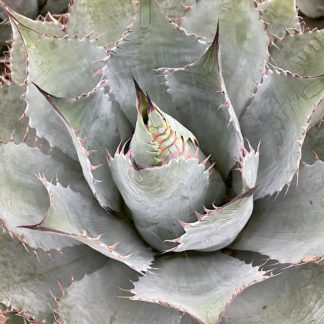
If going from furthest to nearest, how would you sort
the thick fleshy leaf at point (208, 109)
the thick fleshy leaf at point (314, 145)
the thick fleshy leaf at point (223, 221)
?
the thick fleshy leaf at point (314, 145)
the thick fleshy leaf at point (208, 109)
the thick fleshy leaf at point (223, 221)

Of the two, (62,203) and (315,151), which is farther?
(315,151)

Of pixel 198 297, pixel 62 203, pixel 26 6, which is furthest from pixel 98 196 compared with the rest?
pixel 26 6

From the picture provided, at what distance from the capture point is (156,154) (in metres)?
0.73

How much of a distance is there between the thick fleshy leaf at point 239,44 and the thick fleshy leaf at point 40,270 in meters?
0.35

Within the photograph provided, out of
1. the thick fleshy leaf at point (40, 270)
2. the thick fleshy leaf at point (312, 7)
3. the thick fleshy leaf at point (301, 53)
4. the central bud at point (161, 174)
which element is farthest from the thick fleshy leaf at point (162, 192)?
the thick fleshy leaf at point (312, 7)

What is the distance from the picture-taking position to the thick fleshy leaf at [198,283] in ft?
2.35

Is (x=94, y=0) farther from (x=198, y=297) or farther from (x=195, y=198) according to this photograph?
(x=198, y=297)

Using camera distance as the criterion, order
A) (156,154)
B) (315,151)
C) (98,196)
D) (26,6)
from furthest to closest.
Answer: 1. (26,6)
2. (315,151)
3. (98,196)
4. (156,154)

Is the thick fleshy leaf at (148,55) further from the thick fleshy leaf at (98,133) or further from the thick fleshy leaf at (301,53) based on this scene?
the thick fleshy leaf at (301,53)

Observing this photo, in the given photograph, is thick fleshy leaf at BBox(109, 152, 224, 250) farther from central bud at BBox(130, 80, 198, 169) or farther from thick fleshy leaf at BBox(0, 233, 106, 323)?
thick fleshy leaf at BBox(0, 233, 106, 323)

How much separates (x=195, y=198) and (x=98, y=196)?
0.15m

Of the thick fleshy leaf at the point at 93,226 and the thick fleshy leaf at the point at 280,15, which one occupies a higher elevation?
the thick fleshy leaf at the point at 280,15

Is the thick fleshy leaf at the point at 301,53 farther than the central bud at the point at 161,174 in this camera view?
Yes

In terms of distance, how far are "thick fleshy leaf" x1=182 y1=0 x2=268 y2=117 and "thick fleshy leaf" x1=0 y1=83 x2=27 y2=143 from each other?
14.3 inches
